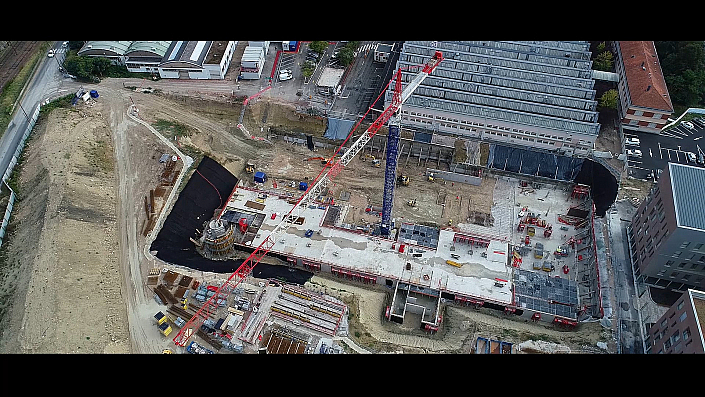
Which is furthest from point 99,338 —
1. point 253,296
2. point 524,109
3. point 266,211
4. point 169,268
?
point 524,109

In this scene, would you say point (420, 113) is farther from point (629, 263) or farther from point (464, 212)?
point (629, 263)

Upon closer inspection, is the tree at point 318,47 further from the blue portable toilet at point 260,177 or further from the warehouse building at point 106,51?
the warehouse building at point 106,51

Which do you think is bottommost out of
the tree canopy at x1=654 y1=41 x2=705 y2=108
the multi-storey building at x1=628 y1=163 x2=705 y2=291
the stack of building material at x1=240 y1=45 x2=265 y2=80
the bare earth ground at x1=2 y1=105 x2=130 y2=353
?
the bare earth ground at x1=2 y1=105 x2=130 y2=353

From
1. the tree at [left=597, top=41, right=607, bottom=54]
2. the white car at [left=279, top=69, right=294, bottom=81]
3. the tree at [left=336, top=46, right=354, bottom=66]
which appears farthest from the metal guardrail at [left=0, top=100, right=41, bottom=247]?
the tree at [left=597, top=41, right=607, bottom=54]

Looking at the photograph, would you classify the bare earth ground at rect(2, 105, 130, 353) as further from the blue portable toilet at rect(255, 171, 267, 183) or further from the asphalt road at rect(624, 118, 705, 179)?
the asphalt road at rect(624, 118, 705, 179)

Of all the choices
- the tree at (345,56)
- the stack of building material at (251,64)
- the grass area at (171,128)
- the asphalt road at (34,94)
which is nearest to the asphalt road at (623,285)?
the tree at (345,56)

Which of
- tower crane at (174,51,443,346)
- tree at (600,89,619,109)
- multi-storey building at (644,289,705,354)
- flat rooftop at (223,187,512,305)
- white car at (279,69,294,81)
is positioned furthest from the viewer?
white car at (279,69,294,81)
